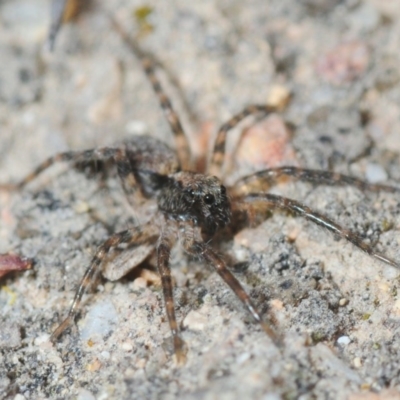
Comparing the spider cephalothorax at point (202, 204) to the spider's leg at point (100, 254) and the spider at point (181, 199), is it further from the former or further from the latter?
the spider's leg at point (100, 254)

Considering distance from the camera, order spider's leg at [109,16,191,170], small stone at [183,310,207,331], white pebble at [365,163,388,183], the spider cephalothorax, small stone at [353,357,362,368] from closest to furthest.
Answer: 1. small stone at [353,357,362,368]
2. small stone at [183,310,207,331]
3. the spider cephalothorax
4. white pebble at [365,163,388,183]
5. spider's leg at [109,16,191,170]

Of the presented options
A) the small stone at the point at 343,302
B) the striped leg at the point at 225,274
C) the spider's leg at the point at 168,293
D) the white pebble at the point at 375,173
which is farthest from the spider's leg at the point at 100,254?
the white pebble at the point at 375,173

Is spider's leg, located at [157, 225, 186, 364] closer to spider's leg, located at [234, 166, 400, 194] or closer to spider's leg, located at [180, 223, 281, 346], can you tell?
spider's leg, located at [180, 223, 281, 346]

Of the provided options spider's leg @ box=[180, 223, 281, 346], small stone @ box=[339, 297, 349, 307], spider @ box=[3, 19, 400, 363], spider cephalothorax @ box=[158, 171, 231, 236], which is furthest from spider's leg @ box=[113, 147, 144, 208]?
small stone @ box=[339, 297, 349, 307]

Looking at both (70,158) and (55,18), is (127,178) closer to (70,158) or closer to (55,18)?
(70,158)

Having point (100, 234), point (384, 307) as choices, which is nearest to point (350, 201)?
point (384, 307)

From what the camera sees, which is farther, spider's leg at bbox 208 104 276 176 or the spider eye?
spider's leg at bbox 208 104 276 176

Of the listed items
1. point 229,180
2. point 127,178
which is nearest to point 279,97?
point 229,180
